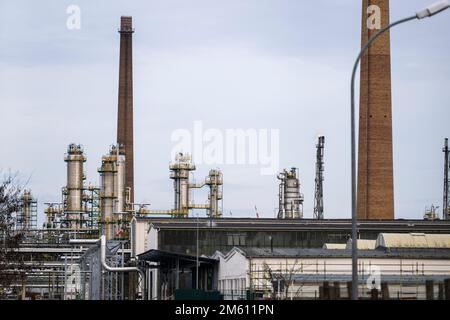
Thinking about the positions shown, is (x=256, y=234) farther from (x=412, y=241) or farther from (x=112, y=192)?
(x=112, y=192)

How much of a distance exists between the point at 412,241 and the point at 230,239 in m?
15.1

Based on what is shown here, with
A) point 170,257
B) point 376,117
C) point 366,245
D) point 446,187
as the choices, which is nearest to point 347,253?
point 366,245

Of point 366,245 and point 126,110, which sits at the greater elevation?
point 126,110

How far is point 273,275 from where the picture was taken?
50.5 m

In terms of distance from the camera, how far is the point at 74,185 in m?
93.0

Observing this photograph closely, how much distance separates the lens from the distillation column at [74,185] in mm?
92750

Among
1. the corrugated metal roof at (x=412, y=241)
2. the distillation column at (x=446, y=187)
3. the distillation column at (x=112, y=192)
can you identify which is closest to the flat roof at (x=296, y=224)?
the corrugated metal roof at (x=412, y=241)

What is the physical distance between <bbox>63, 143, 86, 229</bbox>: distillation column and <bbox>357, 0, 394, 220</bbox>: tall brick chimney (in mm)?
31014

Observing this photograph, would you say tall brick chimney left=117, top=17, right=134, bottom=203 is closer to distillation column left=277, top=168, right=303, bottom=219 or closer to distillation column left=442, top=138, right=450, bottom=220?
distillation column left=277, top=168, right=303, bottom=219

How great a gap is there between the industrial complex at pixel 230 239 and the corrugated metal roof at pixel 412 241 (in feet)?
0.23

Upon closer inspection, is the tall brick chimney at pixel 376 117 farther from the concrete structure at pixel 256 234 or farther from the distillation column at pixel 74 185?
the distillation column at pixel 74 185

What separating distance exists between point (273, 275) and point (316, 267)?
11.4 ft
